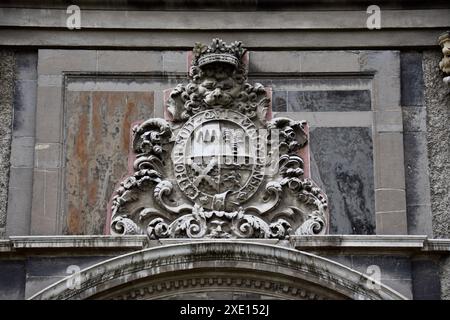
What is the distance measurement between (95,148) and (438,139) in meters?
3.52

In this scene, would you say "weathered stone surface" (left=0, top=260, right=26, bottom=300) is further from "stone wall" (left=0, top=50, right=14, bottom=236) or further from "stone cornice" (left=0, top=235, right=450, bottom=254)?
"stone wall" (left=0, top=50, right=14, bottom=236)

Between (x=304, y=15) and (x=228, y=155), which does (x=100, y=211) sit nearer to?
(x=228, y=155)

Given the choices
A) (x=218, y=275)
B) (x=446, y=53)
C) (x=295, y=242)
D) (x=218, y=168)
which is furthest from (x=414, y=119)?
(x=218, y=275)

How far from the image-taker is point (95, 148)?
58.7 ft

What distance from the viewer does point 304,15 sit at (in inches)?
719

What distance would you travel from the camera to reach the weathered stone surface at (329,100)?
18.0m

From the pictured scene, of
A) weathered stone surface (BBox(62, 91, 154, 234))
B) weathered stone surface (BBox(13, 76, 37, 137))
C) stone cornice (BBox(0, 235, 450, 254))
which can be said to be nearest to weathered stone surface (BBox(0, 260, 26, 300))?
stone cornice (BBox(0, 235, 450, 254))

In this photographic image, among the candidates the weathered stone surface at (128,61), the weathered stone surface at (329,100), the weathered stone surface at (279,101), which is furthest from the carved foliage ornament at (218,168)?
the weathered stone surface at (128,61)

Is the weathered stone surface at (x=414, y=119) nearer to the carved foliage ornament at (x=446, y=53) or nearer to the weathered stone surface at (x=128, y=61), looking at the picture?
the carved foliage ornament at (x=446, y=53)

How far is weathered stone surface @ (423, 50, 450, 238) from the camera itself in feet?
57.9

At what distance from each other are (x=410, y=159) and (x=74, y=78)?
358 cm

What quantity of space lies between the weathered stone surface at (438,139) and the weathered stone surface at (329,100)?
663 mm

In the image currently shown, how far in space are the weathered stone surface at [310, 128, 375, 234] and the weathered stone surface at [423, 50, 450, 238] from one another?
63 cm

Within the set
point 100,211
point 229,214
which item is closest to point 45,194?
point 100,211
